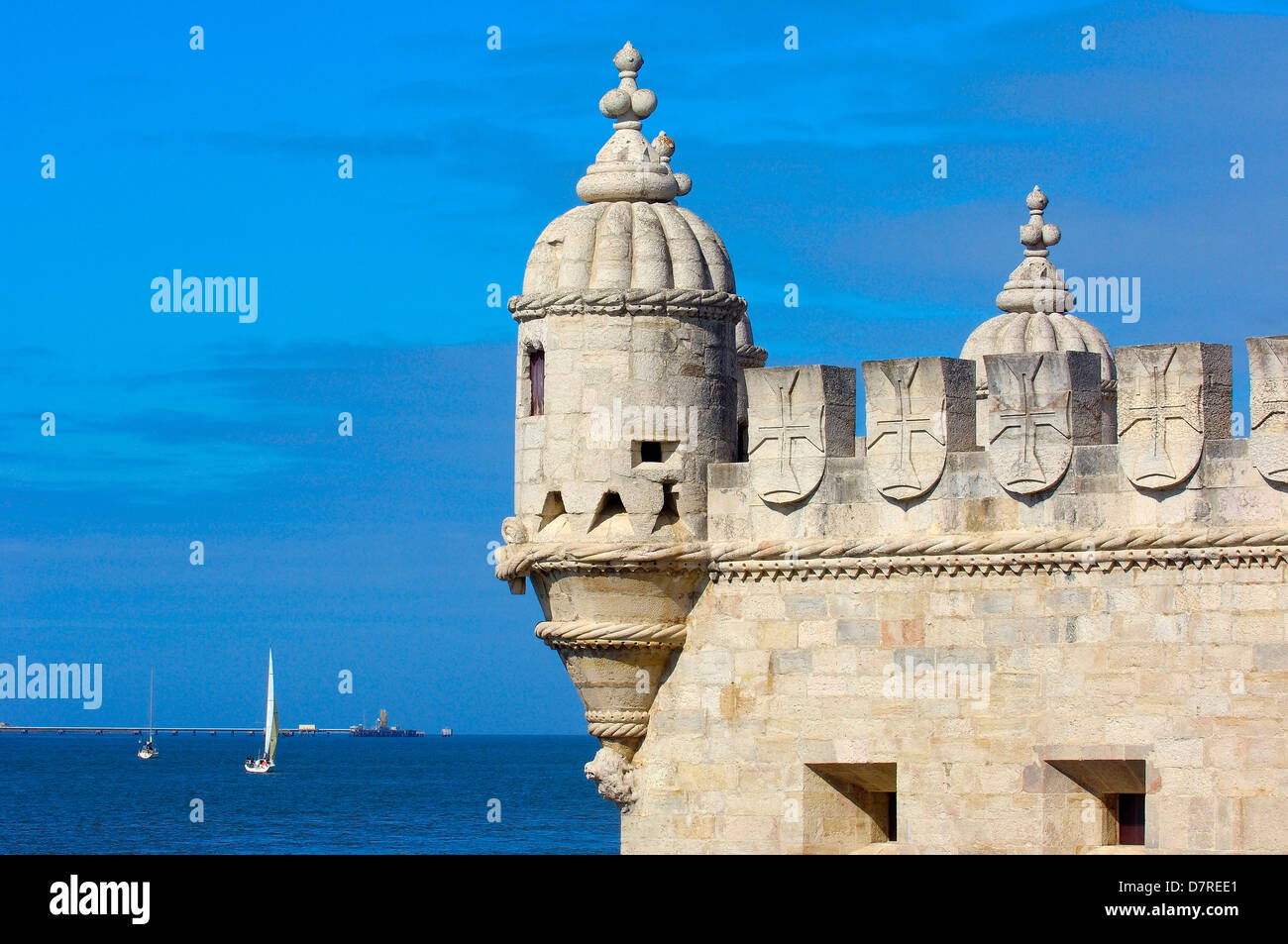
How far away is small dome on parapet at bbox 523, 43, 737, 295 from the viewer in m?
22.8

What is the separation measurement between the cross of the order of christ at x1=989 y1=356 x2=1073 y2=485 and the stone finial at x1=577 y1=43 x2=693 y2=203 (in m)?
4.24

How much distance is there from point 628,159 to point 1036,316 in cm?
594

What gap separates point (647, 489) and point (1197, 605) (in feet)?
17.1

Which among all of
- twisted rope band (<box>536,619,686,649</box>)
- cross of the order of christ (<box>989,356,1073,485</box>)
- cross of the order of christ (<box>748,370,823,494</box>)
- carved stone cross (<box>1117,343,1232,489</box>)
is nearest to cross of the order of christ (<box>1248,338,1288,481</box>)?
carved stone cross (<box>1117,343,1232,489</box>)

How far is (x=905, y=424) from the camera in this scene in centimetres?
2145

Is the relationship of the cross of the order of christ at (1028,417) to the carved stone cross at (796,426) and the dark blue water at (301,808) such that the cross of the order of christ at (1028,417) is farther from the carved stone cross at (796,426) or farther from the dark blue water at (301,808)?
the dark blue water at (301,808)

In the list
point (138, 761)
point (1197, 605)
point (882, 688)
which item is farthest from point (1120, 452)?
point (138, 761)

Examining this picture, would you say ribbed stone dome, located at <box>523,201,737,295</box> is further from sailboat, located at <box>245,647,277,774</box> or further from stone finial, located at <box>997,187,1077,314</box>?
sailboat, located at <box>245,647,277,774</box>

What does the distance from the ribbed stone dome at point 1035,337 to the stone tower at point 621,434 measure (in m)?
4.78

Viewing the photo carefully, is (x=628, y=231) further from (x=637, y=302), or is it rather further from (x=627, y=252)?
(x=637, y=302)

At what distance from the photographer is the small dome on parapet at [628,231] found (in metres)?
22.8

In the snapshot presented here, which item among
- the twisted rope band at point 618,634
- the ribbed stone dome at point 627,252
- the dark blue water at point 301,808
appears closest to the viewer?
the twisted rope band at point 618,634

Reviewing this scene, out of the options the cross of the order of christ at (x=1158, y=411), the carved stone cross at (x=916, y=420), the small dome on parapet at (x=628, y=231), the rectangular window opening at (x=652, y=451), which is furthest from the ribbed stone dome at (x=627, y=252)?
the cross of the order of christ at (x=1158, y=411)

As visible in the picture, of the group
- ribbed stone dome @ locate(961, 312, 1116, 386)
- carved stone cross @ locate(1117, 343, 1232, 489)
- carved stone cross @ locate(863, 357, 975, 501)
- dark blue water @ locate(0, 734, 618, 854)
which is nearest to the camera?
carved stone cross @ locate(1117, 343, 1232, 489)
